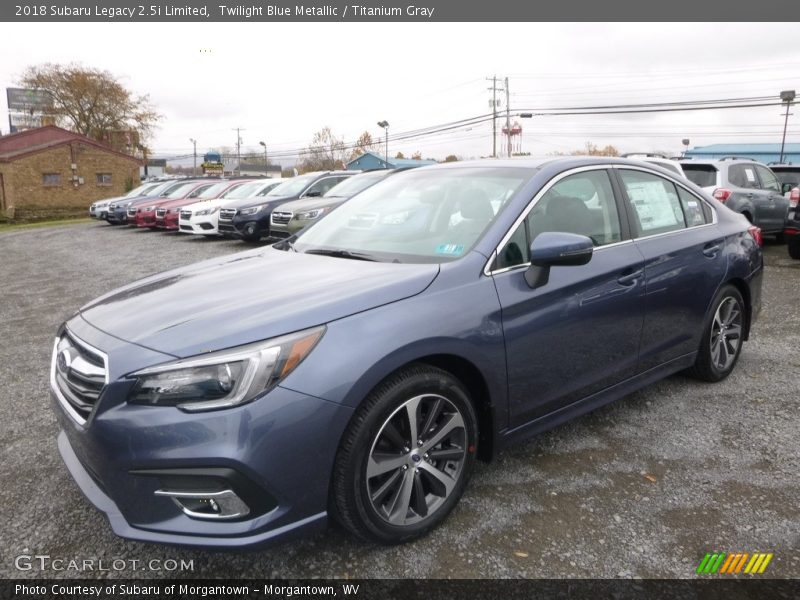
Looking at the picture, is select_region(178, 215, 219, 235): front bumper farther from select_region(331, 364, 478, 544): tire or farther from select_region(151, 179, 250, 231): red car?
select_region(331, 364, 478, 544): tire

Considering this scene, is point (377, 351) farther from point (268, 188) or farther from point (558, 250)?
point (268, 188)

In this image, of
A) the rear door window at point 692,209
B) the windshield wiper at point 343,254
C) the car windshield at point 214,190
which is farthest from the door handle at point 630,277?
the car windshield at point 214,190

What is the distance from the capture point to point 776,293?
24.0 feet

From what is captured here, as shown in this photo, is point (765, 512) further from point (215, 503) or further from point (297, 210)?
point (297, 210)

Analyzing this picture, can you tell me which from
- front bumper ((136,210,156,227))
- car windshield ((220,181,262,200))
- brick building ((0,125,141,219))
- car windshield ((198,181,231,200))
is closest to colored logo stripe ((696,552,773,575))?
car windshield ((220,181,262,200))

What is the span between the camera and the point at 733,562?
2.34 m

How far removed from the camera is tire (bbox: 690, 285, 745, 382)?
13.1 feet

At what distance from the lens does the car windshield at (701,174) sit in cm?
1027

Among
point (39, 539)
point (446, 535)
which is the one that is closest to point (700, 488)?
point (446, 535)

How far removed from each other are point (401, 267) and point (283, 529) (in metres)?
1.21

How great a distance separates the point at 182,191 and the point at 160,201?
1.86 meters

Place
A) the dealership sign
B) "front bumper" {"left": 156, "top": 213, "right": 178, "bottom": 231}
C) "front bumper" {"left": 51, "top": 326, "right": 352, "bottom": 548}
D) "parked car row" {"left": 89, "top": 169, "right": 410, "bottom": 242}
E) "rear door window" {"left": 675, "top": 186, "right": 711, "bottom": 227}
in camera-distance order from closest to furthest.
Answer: "front bumper" {"left": 51, "top": 326, "right": 352, "bottom": 548} → "rear door window" {"left": 675, "top": 186, "right": 711, "bottom": 227} → "parked car row" {"left": 89, "top": 169, "right": 410, "bottom": 242} → "front bumper" {"left": 156, "top": 213, "right": 178, "bottom": 231} → the dealership sign

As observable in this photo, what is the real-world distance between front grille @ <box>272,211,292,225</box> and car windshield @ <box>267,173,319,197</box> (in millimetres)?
1909

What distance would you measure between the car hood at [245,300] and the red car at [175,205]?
14.1m
